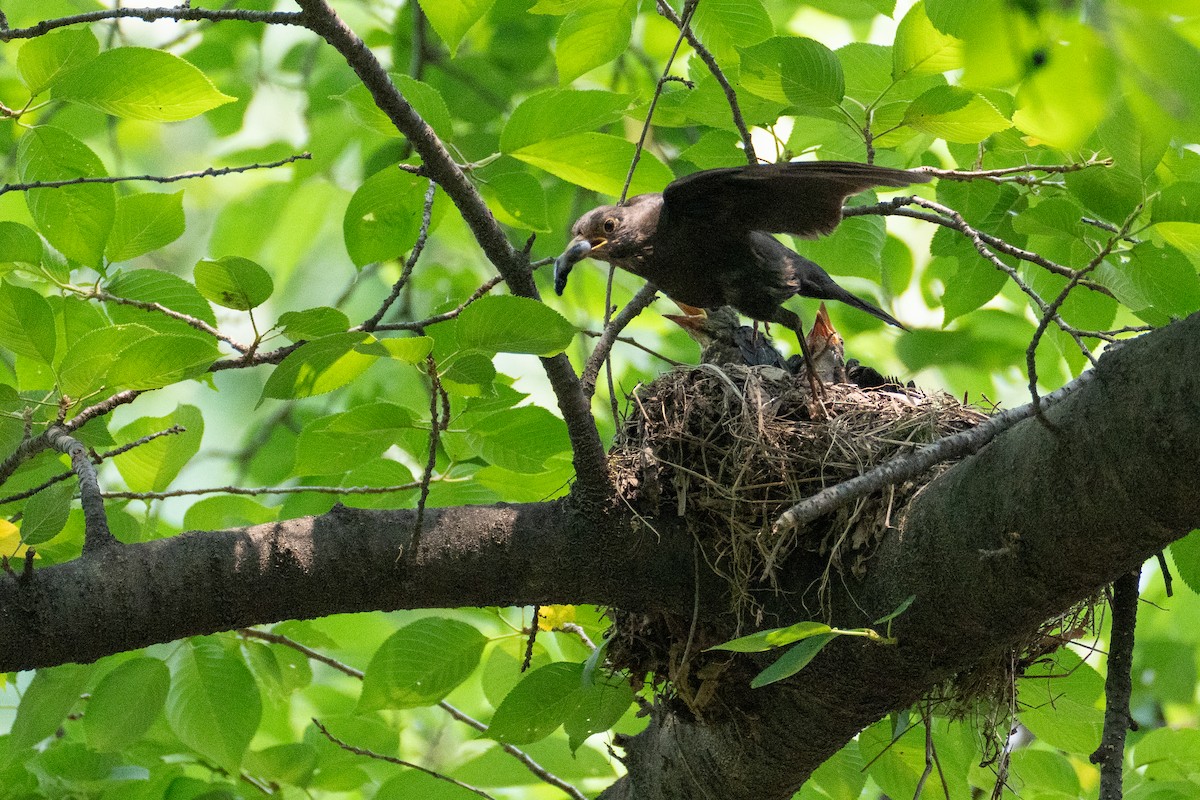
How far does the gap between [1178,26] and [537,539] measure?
198cm

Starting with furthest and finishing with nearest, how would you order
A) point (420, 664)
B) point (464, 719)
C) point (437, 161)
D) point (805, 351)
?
point (464, 719), point (805, 351), point (420, 664), point (437, 161)

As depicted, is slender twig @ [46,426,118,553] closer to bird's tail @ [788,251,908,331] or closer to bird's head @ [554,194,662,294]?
bird's head @ [554,194,662,294]

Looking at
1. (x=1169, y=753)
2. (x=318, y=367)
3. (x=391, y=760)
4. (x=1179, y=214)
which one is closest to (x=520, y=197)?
(x=318, y=367)

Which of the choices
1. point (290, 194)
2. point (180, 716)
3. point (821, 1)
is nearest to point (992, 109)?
point (821, 1)

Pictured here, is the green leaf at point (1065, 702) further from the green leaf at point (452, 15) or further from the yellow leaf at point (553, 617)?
the green leaf at point (452, 15)

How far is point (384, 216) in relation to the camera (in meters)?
2.95

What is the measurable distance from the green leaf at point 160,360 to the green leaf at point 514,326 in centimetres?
62

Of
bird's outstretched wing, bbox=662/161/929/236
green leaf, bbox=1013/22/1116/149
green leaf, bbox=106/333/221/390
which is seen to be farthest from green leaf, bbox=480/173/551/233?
green leaf, bbox=1013/22/1116/149

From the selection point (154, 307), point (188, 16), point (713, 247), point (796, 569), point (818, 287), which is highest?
point (818, 287)

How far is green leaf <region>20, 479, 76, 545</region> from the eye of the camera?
2.35 meters

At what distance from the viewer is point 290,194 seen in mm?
5801

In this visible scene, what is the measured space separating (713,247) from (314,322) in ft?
6.11

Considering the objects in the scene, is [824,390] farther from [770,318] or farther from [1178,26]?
[1178,26]

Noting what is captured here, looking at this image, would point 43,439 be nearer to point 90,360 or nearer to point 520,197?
point 90,360
